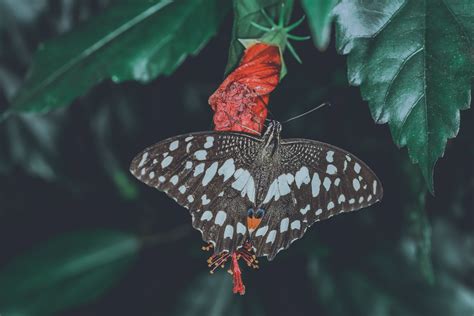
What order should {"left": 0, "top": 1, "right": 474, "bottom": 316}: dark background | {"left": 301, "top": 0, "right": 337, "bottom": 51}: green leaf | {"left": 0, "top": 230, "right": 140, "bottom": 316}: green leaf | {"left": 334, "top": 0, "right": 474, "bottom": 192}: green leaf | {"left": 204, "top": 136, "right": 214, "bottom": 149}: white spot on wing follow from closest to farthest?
{"left": 301, "top": 0, "right": 337, "bottom": 51}: green leaf, {"left": 334, "top": 0, "right": 474, "bottom": 192}: green leaf, {"left": 204, "top": 136, "right": 214, "bottom": 149}: white spot on wing, {"left": 0, "top": 1, "right": 474, "bottom": 316}: dark background, {"left": 0, "top": 230, "right": 140, "bottom": 316}: green leaf

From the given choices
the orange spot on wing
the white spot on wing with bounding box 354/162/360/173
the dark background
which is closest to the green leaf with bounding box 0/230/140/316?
the dark background

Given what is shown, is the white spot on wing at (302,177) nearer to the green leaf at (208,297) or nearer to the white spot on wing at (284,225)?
the white spot on wing at (284,225)

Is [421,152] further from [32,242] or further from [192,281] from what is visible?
[32,242]

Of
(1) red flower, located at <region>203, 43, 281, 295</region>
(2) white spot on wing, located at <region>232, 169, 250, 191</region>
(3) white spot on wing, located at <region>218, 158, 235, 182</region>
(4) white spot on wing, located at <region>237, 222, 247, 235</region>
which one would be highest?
(1) red flower, located at <region>203, 43, 281, 295</region>

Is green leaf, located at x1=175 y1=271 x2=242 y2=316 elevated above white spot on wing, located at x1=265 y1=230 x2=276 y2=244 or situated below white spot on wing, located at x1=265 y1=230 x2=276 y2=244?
below

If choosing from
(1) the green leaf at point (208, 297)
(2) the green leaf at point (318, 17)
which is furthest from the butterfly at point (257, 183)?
(1) the green leaf at point (208, 297)

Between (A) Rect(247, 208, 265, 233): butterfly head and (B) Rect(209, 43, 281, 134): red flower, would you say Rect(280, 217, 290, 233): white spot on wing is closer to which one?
(A) Rect(247, 208, 265, 233): butterfly head

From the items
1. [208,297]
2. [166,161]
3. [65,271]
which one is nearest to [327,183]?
[166,161]

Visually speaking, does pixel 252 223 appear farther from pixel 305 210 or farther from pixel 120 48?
pixel 120 48
